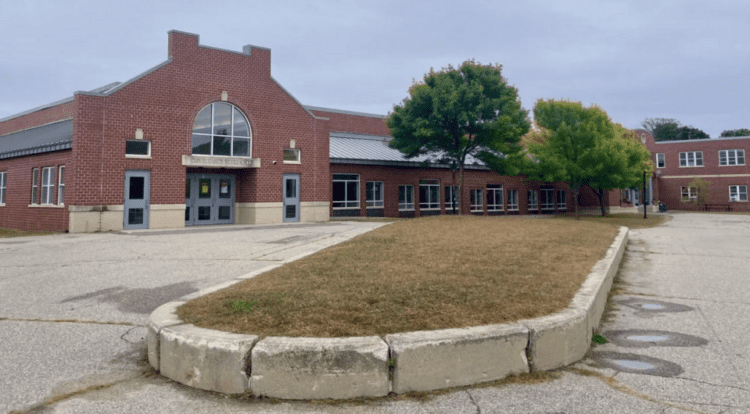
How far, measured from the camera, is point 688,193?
55438 mm

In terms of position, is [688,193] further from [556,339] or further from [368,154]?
[556,339]

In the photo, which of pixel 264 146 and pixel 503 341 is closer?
pixel 503 341

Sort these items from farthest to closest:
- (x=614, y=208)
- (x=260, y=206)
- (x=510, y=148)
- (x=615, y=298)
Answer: (x=614, y=208), (x=510, y=148), (x=260, y=206), (x=615, y=298)

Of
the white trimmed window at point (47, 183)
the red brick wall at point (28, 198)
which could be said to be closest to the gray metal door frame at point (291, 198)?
the red brick wall at point (28, 198)

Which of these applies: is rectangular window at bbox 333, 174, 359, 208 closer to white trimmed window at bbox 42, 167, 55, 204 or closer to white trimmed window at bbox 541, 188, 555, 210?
white trimmed window at bbox 42, 167, 55, 204

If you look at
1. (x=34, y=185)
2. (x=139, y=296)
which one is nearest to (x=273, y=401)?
(x=139, y=296)

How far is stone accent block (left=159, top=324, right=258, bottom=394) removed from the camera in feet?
11.6

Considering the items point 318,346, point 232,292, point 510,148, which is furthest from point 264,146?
point 318,346

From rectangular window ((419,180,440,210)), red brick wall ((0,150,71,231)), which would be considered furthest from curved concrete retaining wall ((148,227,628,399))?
rectangular window ((419,180,440,210))

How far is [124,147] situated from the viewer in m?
19.3

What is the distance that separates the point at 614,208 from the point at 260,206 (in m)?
38.5

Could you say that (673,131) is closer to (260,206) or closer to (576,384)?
(260,206)

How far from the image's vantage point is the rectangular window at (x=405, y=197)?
31.8 m

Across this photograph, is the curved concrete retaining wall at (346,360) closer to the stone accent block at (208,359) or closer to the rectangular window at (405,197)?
the stone accent block at (208,359)
